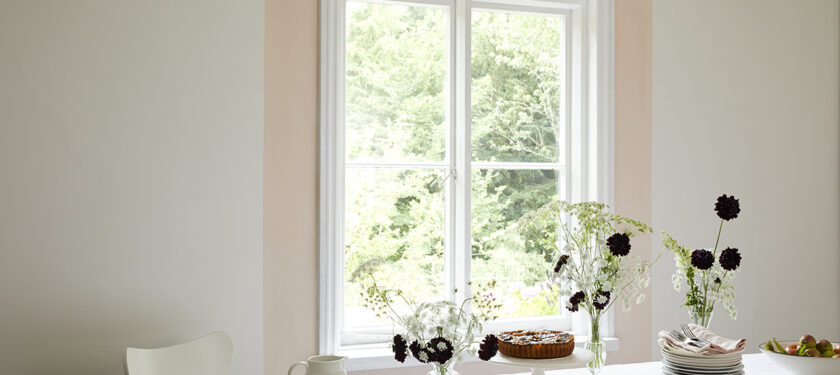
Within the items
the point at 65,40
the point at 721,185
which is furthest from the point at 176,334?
the point at 721,185

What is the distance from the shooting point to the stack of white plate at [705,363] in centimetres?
187

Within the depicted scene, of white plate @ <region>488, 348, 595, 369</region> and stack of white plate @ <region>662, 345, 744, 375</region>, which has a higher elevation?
white plate @ <region>488, 348, 595, 369</region>

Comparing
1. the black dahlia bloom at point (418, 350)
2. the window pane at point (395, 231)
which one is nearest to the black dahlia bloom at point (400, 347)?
the black dahlia bloom at point (418, 350)

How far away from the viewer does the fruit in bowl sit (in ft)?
6.20

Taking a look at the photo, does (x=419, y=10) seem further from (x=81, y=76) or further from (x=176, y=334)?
(x=176, y=334)

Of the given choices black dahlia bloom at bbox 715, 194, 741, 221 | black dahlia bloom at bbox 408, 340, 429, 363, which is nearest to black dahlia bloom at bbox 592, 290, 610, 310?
black dahlia bloom at bbox 715, 194, 741, 221

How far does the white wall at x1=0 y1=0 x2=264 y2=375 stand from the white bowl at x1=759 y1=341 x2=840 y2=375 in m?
1.73

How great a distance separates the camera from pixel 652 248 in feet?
10.2

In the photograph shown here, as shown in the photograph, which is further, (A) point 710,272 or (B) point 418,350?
(A) point 710,272

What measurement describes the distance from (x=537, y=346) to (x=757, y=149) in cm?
205

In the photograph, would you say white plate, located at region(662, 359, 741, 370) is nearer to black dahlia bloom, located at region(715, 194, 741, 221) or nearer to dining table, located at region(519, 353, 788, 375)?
dining table, located at region(519, 353, 788, 375)

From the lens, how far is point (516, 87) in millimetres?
3066

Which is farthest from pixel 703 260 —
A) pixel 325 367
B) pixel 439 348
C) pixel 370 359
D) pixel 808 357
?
pixel 370 359

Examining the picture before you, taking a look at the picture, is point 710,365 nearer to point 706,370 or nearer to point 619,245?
point 706,370
